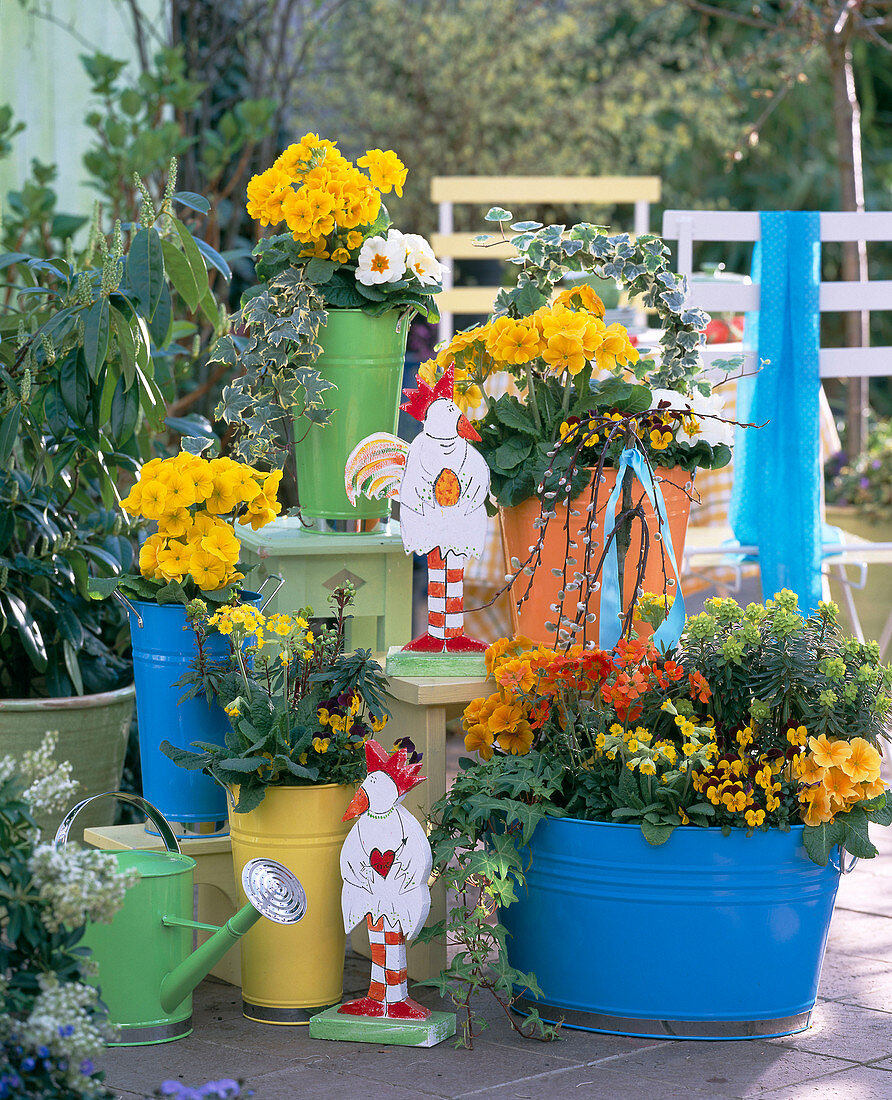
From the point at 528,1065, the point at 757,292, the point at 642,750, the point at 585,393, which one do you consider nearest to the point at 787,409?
the point at 757,292

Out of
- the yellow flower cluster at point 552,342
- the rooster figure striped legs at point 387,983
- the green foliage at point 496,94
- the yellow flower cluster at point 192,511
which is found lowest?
the rooster figure striped legs at point 387,983

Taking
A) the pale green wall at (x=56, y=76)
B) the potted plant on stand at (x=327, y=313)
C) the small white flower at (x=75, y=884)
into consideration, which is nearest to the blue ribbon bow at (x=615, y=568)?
the potted plant on stand at (x=327, y=313)

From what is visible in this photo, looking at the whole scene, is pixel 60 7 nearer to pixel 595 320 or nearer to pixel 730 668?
pixel 595 320

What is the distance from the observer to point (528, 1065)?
6.85ft

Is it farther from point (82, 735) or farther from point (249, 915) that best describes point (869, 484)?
point (249, 915)

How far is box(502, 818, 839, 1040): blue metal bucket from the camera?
2148 millimetres

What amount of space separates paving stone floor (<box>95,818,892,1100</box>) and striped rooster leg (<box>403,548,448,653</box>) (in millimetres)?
563

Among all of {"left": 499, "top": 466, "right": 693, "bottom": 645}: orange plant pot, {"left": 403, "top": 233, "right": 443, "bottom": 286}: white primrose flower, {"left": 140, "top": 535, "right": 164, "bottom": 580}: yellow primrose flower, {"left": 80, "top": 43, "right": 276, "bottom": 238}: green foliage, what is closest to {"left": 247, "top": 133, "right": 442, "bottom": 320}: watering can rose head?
{"left": 403, "top": 233, "right": 443, "bottom": 286}: white primrose flower

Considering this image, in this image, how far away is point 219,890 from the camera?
8.09 ft

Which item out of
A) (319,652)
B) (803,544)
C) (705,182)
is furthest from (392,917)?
(705,182)

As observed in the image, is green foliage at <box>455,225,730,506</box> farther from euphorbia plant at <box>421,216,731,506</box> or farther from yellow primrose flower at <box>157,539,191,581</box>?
yellow primrose flower at <box>157,539,191,581</box>

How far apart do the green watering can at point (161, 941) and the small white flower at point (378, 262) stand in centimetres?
98

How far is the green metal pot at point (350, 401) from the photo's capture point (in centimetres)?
262

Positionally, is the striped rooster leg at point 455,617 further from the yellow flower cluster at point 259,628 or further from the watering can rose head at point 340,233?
the watering can rose head at point 340,233
